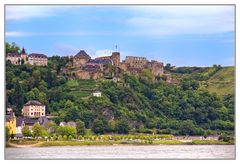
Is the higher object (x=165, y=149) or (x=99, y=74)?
(x=99, y=74)

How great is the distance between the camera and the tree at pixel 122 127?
908 inches

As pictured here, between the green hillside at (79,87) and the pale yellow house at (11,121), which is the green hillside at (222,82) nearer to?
the green hillside at (79,87)

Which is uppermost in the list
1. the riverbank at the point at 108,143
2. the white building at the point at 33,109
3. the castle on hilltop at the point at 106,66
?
the castle on hilltop at the point at 106,66

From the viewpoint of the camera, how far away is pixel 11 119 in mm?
21797

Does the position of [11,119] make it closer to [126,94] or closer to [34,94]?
[34,94]

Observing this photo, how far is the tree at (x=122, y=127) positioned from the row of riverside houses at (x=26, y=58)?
1.79 metres

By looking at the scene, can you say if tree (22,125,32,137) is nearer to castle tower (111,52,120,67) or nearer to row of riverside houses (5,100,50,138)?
row of riverside houses (5,100,50,138)

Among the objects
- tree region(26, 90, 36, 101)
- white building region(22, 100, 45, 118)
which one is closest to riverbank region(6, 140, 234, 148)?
white building region(22, 100, 45, 118)

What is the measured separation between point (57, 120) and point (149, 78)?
240 cm

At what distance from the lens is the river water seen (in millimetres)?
21109

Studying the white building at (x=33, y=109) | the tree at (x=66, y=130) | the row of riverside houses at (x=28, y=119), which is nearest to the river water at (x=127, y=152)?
the tree at (x=66, y=130)

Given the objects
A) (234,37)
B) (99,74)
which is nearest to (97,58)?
(99,74)

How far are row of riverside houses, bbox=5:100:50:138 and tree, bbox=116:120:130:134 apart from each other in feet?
4.52

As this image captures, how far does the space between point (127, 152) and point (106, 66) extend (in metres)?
2.35
